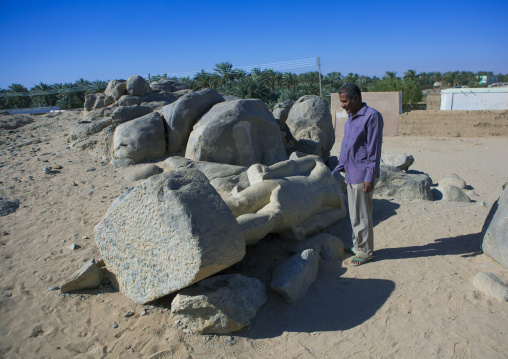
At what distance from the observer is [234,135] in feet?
18.2

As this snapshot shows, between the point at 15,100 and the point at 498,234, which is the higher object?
the point at 15,100

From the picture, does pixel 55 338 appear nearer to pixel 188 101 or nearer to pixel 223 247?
pixel 223 247

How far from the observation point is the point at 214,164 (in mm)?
5148

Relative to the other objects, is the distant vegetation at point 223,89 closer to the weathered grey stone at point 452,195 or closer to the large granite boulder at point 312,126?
the large granite boulder at point 312,126

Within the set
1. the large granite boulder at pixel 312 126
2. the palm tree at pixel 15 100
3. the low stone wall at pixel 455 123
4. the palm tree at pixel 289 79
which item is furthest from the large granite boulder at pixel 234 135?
the palm tree at pixel 289 79

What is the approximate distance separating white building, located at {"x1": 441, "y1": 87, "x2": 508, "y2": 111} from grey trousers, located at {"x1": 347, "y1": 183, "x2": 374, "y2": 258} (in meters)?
16.4

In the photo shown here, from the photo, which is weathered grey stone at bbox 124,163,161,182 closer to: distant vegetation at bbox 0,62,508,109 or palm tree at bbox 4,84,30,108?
distant vegetation at bbox 0,62,508,109

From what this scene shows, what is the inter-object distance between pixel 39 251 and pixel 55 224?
0.57 meters

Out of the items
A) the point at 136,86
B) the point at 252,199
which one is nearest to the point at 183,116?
the point at 252,199

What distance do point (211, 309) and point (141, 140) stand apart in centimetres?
402

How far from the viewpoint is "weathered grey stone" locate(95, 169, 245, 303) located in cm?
233

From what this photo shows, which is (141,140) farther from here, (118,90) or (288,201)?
(118,90)

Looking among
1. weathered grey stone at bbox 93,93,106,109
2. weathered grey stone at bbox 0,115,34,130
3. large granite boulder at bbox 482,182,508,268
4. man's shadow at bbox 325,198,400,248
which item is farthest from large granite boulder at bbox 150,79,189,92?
large granite boulder at bbox 482,182,508,268

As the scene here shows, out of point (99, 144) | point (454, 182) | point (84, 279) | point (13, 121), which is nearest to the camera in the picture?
point (84, 279)
